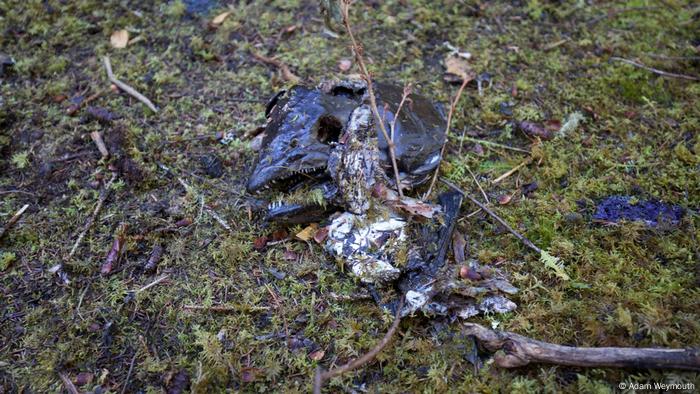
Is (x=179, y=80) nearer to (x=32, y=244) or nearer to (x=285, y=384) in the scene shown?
(x=32, y=244)

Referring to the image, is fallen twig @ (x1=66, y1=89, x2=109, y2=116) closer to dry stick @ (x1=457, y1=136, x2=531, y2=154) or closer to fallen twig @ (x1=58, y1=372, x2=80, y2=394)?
fallen twig @ (x1=58, y1=372, x2=80, y2=394)

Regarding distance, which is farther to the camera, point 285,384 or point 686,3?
point 686,3

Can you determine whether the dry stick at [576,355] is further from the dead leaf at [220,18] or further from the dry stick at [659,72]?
the dead leaf at [220,18]

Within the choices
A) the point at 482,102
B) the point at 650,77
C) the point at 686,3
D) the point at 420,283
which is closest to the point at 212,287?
the point at 420,283

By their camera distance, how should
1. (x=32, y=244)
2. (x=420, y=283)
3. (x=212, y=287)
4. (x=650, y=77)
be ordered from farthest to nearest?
(x=650, y=77) < (x=32, y=244) < (x=212, y=287) < (x=420, y=283)

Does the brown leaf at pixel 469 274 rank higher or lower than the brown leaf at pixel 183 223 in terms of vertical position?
lower

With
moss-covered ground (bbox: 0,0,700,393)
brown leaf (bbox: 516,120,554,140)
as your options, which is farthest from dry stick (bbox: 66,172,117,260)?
brown leaf (bbox: 516,120,554,140)

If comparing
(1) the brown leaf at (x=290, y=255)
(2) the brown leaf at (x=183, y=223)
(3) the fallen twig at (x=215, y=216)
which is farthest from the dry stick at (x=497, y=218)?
(2) the brown leaf at (x=183, y=223)
